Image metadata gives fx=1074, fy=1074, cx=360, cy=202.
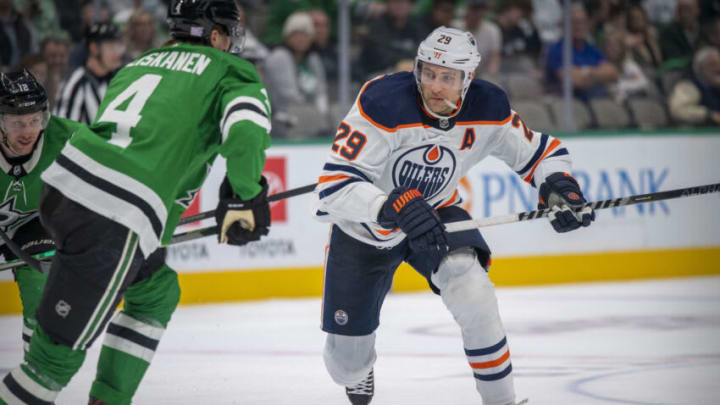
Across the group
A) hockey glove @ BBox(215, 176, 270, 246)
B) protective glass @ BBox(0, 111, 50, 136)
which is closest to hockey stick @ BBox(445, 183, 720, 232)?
hockey glove @ BBox(215, 176, 270, 246)

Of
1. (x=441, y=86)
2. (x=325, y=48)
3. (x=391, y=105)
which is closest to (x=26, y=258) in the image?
(x=391, y=105)

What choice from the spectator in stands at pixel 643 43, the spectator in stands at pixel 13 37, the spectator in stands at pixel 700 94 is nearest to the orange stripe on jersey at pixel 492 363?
the spectator in stands at pixel 13 37

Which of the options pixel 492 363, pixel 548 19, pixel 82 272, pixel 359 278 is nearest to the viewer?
pixel 82 272

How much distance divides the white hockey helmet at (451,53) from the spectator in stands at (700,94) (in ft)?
15.2

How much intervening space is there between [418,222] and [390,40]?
13.7ft

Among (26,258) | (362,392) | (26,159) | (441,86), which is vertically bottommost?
(362,392)

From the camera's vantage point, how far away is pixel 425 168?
3219 millimetres

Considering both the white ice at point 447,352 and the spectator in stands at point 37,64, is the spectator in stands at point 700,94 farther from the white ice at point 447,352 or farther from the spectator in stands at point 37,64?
the spectator in stands at point 37,64

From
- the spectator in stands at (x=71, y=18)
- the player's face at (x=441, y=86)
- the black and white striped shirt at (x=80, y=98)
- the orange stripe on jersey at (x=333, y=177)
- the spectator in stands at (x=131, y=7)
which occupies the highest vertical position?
the player's face at (x=441, y=86)

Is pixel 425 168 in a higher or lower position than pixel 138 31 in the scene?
higher

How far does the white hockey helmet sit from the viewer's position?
312cm

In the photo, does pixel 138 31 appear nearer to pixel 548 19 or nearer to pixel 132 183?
pixel 548 19

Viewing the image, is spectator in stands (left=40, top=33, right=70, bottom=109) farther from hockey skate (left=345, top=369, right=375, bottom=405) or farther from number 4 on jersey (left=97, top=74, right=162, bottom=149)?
number 4 on jersey (left=97, top=74, right=162, bottom=149)

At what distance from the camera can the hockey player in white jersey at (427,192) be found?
120 inches
